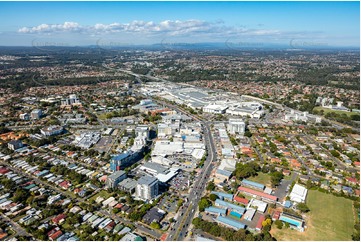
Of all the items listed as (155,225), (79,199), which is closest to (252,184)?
(155,225)

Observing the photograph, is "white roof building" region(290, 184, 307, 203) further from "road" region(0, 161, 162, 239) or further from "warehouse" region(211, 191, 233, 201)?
"road" region(0, 161, 162, 239)

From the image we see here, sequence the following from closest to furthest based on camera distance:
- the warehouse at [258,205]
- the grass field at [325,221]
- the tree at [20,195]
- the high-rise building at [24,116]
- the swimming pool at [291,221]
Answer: the grass field at [325,221] → the swimming pool at [291,221] → the warehouse at [258,205] → the tree at [20,195] → the high-rise building at [24,116]

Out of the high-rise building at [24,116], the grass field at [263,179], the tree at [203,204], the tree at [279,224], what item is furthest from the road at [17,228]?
the high-rise building at [24,116]

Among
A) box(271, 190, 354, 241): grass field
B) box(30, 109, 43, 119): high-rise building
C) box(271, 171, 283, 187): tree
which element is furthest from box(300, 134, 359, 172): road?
box(30, 109, 43, 119): high-rise building

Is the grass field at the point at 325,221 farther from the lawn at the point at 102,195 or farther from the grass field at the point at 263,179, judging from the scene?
the lawn at the point at 102,195

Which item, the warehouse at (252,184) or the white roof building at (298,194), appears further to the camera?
the warehouse at (252,184)

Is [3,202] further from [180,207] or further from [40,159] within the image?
[180,207]
